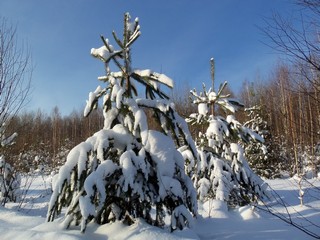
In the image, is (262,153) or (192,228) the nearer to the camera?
(192,228)

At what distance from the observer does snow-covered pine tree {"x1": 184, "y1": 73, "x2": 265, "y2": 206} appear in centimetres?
632

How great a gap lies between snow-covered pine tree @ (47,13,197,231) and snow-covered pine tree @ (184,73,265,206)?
2.78 metres

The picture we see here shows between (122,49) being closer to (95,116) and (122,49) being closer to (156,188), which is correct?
(156,188)

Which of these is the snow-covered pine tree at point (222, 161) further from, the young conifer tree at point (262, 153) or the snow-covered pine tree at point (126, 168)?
the young conifer tree at point (262, 153)

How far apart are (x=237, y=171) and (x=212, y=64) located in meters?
2.70

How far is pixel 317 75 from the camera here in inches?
113

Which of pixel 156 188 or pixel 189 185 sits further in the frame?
pixel 189 185

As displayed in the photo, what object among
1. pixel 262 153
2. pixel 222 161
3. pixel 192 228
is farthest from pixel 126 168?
pixel 262 153

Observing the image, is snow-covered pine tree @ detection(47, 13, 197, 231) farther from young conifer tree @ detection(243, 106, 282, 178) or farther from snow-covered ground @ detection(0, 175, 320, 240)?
young conifer tree @ detection(243, 106, 282, 178)

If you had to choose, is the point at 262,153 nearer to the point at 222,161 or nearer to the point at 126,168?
the point at 222,161

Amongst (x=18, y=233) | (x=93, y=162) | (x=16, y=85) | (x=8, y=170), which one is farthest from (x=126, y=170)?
(x=8, y=170)

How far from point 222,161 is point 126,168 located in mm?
3916

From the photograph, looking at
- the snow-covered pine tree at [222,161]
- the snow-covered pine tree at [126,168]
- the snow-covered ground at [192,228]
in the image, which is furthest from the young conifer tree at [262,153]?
the snow-covered pine tree at [126,168]

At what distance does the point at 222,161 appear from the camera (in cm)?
653
